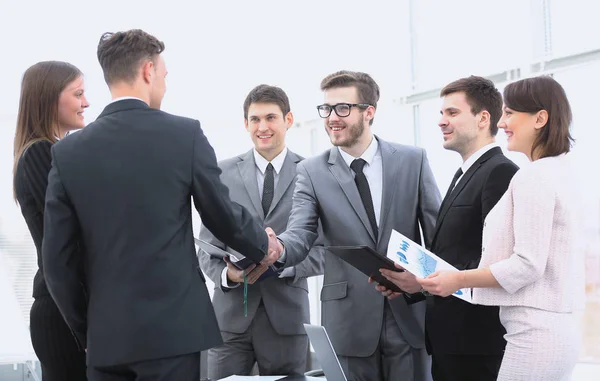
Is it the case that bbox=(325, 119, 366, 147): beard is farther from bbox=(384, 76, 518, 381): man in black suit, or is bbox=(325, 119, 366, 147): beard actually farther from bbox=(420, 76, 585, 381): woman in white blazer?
bbox=(420, 76, 585, 381): woman in white blazer

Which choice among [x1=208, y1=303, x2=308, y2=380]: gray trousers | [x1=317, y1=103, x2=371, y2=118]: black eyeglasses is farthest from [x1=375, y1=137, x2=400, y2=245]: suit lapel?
[x1=208, y1=303, x2=308, y2=380]: gray trousers

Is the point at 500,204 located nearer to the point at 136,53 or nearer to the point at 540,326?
the point at 540,326

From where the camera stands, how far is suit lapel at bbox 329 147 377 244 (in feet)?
10.2

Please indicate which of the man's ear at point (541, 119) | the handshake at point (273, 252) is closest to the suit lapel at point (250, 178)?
the handshake at point (273, 252)

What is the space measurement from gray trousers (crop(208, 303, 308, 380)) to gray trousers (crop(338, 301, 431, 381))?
1.42 ft

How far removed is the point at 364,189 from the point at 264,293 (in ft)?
2.32

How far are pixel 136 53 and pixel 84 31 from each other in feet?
13.2

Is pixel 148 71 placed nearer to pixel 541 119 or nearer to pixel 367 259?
pixel 367 259

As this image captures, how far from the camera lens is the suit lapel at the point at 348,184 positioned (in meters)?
3.12

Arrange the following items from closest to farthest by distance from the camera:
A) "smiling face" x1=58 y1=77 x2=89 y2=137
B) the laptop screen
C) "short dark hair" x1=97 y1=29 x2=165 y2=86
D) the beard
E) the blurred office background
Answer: "short dark hair" x1=97 y1=29 x2=165 y2=86
the laptop screen
"smiling face" x1=58 y1=77 x2=89 y2=137
the beard
the blurred office background

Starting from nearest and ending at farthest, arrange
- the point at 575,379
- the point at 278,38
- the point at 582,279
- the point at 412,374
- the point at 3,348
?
the point at 582,279 → the point at 412,374 → the point at 575,379 → the point at 3,348 → the point at 278,38

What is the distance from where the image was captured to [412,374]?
9.80 ft

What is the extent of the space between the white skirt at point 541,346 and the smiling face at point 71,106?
1.66 m

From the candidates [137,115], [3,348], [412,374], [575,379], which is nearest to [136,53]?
[137,115]
